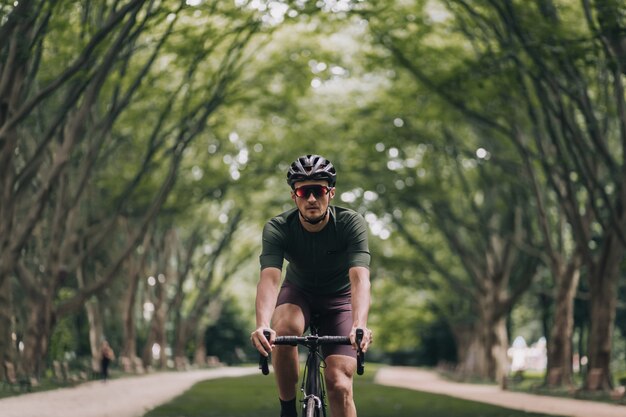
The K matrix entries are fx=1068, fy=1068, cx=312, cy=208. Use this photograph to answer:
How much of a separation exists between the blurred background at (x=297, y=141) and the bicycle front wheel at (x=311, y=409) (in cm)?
1021

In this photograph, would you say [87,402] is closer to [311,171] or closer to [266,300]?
[266,300]

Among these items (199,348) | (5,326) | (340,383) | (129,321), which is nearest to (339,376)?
(340,383)

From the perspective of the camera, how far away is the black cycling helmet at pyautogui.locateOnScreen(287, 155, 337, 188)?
17.3 feet

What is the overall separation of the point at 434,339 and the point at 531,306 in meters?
20.8

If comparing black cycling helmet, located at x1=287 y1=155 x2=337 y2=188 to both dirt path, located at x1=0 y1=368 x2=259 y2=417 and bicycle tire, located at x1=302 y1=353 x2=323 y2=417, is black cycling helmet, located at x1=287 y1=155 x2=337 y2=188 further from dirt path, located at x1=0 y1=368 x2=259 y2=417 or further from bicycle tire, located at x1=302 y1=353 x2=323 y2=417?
dirt path, located at x1=0 y1=368 x2=259 y2=417

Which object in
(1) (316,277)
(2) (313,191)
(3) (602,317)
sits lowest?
(1) (316,277)

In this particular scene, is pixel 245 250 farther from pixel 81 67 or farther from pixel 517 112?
pixel 81 67

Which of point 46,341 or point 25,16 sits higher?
point 25,16

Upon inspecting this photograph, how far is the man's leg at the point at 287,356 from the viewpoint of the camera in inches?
211

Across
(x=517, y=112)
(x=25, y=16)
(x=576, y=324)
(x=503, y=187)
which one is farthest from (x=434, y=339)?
(x=25, y=16)

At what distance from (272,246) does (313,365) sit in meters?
0.63

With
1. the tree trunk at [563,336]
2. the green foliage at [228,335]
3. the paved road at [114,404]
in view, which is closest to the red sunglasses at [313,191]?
the paved road at [114,404]

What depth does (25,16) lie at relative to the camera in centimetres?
1444

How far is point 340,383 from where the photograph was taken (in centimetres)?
523
